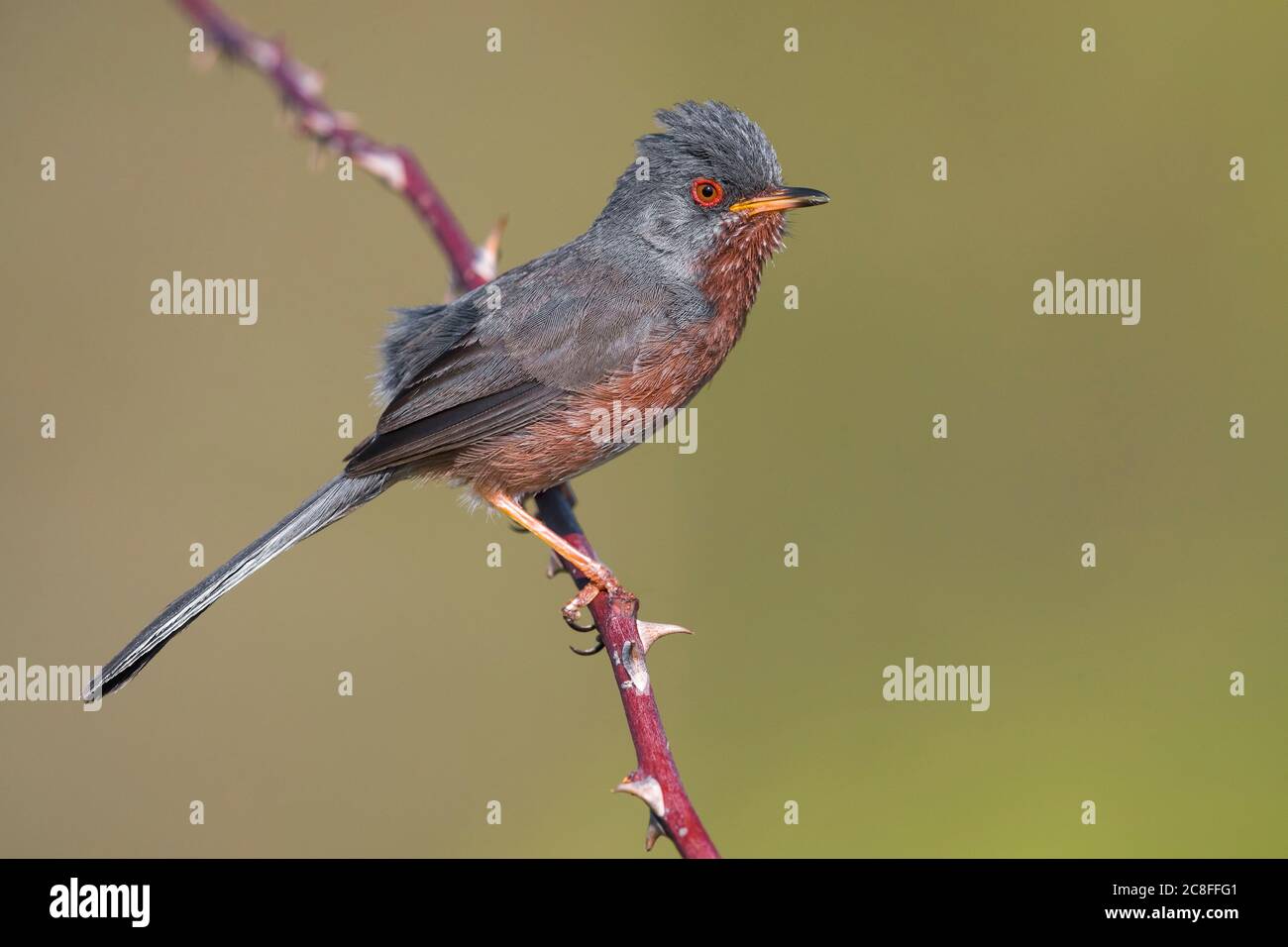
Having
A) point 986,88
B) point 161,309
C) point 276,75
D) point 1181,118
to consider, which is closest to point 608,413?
point 276,75

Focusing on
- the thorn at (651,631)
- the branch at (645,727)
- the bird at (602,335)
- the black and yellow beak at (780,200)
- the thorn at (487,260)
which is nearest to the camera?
the branch at (645,727)

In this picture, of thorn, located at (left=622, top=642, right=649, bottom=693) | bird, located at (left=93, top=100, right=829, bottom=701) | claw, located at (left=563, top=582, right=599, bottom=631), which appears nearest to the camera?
thorn, located at (left=622, top=642, right=649, bottom=693)

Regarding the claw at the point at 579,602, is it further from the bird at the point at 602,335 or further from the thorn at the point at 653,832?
the thorn at the point at 653,832

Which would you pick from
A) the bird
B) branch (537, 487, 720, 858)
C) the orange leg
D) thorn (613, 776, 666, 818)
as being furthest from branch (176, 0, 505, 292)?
thorn (613, 776, 666, 818)

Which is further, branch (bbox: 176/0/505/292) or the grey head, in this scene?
the grey head

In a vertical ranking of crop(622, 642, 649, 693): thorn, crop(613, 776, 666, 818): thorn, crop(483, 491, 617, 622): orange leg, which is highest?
crop(483, 491, 617, 622): orange leg

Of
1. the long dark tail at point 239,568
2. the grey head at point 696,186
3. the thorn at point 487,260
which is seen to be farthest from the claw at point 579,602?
the thorn at point 487,260

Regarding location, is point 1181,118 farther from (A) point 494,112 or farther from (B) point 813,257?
(A) point 494,112

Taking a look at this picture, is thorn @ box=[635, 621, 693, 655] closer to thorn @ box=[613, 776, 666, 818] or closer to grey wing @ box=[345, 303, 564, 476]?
thorn @ box=[613, 776, 666, 818]
